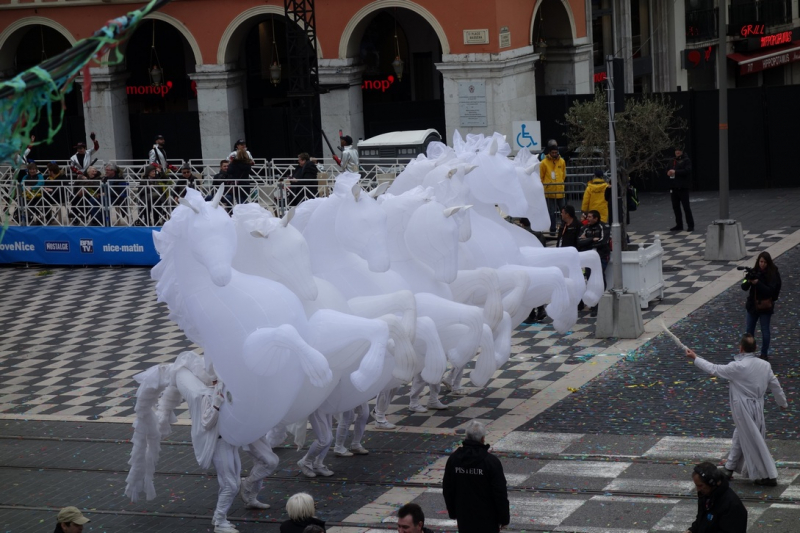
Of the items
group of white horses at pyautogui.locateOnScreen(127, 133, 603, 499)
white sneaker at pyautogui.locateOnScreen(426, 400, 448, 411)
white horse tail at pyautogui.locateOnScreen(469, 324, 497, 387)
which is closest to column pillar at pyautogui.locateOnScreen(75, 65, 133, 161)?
group of white horses at pyautogui.locateOnScreen(127, 133, 603, 499)

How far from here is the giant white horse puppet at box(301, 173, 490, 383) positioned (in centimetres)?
1294

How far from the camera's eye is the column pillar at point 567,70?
119 ft

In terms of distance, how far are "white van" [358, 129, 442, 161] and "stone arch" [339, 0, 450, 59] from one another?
350cm

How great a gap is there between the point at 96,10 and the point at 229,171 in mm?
10931

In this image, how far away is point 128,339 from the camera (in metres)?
20.1

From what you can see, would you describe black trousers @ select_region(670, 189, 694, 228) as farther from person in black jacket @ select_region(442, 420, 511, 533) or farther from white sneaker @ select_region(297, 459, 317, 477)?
person in black jacket @ select_region(442, 420, 511, 533)

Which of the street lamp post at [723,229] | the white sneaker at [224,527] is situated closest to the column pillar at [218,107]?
the street lamp post at [723,229]

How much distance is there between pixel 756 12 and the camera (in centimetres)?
4388

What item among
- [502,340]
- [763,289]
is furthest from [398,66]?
[502,340]

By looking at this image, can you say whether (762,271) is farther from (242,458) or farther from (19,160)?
(19,160)

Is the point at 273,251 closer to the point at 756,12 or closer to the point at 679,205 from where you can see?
the point at 679,205

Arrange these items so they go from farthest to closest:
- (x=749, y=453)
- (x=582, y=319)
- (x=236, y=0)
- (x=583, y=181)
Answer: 1. (x=236, y=0)
2. (x=583, y=181)
3. (x=582, y=319)
4. (x=749, y=453)

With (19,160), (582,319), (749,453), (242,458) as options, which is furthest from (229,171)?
(19,160)

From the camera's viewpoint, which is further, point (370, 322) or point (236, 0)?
point (236, 0)
